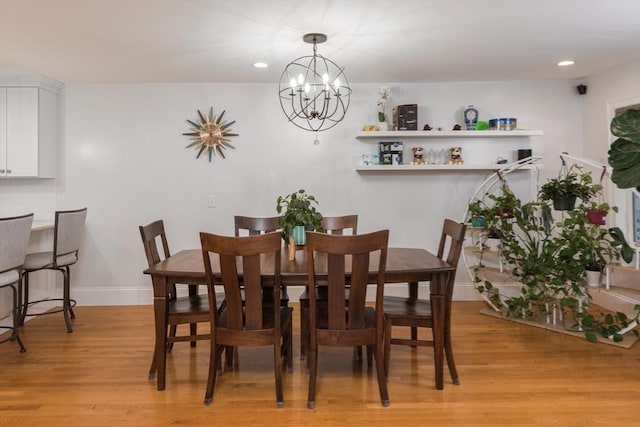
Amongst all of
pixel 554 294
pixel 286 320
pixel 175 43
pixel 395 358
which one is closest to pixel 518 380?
pixel 395 358

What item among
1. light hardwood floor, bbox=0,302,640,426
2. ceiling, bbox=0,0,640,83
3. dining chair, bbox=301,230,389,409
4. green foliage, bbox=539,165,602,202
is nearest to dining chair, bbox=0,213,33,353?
light hardwood floor, bbox=0,302,640,426

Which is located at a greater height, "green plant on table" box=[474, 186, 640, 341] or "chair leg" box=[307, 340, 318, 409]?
"green plant on table" box=[474, 186, 640, 341]

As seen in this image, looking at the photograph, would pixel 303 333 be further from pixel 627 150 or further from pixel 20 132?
pixel 20 132

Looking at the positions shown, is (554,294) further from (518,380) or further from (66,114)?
(66,114)

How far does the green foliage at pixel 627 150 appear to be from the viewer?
266cm

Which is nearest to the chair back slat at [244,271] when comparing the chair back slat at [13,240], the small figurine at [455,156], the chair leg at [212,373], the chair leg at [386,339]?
the chair leg at [212,373]

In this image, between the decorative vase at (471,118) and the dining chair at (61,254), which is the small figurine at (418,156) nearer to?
the decorative vase at (471,118)

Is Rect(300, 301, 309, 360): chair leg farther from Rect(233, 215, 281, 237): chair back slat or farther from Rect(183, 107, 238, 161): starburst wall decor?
Rect(183, 107, 238, 161): starburst wall decor

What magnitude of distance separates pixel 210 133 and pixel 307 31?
179 centimetres

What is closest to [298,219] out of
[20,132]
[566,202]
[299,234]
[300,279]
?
[299,234]

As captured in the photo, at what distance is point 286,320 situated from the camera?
2.57 metres

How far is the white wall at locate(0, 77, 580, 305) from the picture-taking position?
422 centimetres

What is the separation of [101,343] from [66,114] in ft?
7.80

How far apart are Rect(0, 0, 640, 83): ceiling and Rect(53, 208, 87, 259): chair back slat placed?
1.28 meters
